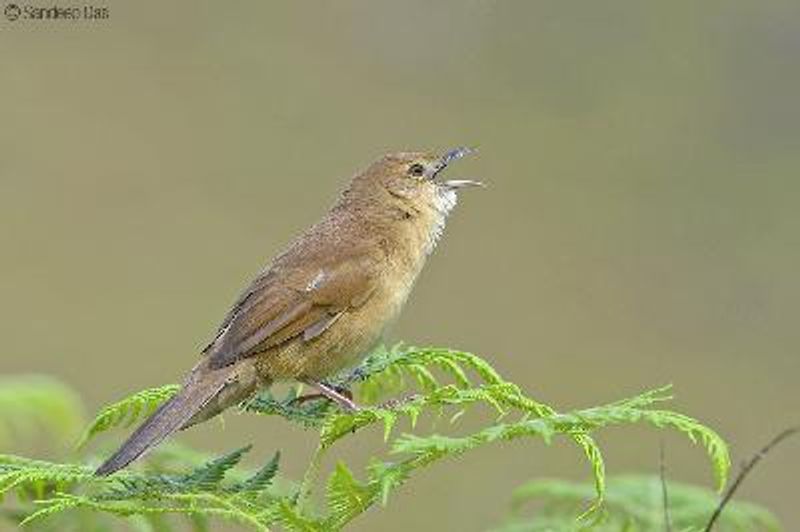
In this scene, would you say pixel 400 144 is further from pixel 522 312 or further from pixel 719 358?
pixel 719 358

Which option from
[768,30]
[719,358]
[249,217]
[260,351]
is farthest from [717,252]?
[260,351]

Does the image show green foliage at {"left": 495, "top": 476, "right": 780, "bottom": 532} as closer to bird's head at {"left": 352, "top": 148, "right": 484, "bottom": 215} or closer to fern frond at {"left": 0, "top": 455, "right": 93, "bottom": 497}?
bird's head at {"left": 352, "top": 148, "right": 484, "bottom": 215}

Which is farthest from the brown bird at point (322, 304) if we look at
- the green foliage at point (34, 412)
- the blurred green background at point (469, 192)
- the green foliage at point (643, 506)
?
the blurred green background at point (469, 192)

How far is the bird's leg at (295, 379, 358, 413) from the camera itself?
4.01m

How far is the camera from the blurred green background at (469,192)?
12.5 m

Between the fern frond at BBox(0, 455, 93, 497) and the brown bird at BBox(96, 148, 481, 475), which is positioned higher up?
the brown bird at BBox(96, 148, 481, 475)

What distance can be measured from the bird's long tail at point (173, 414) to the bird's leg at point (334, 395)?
0.66 feet

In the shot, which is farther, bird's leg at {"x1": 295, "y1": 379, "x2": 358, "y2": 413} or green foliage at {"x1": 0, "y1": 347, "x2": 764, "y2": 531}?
bird's leg at {"x1": 295, "y1": 379, "x2": 358, "y2": 413}

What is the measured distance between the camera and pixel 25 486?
4.04m

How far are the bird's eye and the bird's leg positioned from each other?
883mm

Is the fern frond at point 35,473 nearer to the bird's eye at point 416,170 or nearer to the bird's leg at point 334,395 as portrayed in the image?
the bird's leg at point 334,395

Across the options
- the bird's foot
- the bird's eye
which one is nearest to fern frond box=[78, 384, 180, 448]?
the bird's foot

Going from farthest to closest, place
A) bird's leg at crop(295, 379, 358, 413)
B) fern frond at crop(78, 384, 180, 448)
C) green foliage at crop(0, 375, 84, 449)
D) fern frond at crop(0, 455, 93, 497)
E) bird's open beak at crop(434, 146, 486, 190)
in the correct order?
1. bird's open beak at crop(434, 146, 486, 190)
2. green foliage at crop(0, 375, 84, 449)
3. bird's leg at crop(295, 379, 358, 413)
4. fern frond at crop(78, 384, 180, 448)
5. fern frond at crop(0, 455, 93, 497)

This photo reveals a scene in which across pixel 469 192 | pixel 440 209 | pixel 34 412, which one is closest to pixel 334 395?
pixel 440 209
